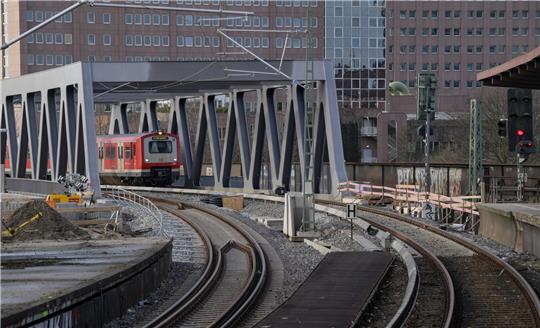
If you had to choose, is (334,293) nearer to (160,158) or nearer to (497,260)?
(497,260)

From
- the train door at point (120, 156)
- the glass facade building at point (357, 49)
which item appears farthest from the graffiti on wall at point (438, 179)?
the glass facade building at point (357, 49)

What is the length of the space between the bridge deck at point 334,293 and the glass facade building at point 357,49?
9026cm

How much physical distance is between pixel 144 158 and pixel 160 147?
138cm

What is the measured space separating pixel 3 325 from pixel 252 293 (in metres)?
6.73

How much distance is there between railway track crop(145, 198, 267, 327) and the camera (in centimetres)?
1391

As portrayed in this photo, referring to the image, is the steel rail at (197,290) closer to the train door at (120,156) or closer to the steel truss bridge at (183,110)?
the steel truss bridge at (183,110)

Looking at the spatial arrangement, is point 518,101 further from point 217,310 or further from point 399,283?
point 217,310

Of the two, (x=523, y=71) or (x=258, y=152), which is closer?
(x=523, y=71)

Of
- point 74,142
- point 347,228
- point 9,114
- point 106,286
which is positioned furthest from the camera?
point 9,114

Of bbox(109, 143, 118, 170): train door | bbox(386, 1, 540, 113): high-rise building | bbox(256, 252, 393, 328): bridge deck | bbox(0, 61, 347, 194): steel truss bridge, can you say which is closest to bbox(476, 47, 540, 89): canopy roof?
bbox(256, 252, 393, 328): bridge deck

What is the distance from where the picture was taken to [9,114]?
57.8m

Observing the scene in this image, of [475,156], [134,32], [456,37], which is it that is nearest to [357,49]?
[456,37]

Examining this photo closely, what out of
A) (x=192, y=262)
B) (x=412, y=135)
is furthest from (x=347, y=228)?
(x=412, y=135)

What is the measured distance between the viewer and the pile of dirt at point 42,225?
77.3ft
